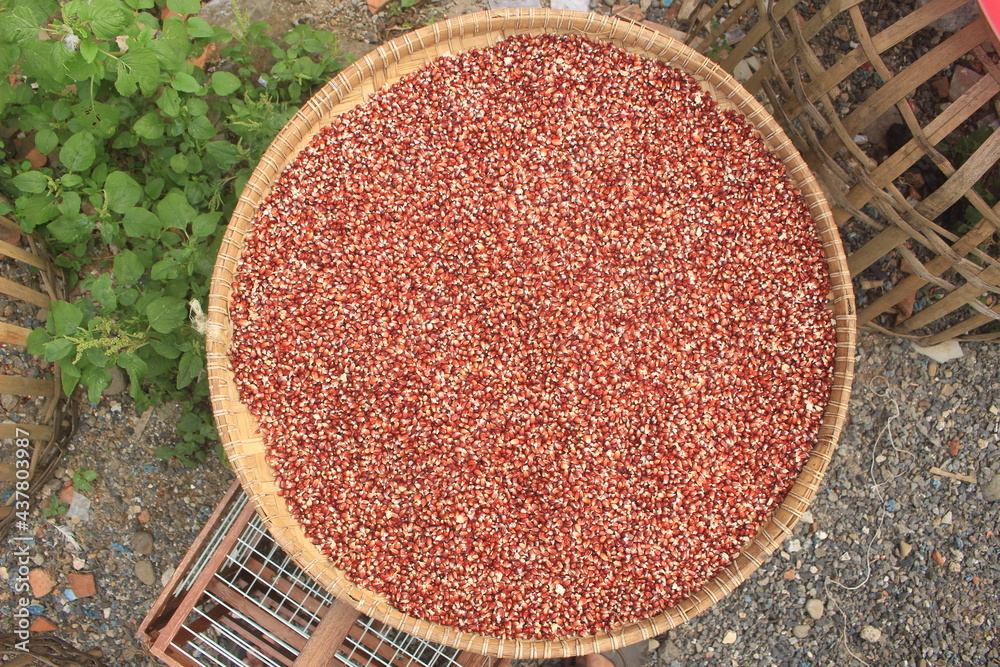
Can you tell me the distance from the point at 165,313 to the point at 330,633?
104 cm

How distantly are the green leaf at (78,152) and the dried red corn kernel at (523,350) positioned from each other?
523 mm

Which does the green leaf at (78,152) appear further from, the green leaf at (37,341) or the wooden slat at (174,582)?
the wooden slat at (174,582)

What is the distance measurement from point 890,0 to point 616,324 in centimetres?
164

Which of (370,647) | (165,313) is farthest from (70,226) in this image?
(370,647)

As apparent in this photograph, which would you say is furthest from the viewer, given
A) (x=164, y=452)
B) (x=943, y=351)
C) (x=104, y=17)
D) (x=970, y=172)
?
(x=943, y=351)

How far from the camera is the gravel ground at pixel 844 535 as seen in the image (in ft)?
7.73

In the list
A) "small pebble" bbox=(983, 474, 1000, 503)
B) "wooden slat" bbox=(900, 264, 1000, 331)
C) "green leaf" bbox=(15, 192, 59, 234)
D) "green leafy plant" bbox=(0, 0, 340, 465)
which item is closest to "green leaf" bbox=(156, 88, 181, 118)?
"green leafy plant" bbox=(0, 0, 340, 465)

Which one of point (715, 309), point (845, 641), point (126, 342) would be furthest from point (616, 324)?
point (845, 641)

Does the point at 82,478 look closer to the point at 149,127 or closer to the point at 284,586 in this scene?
the point at 284,586

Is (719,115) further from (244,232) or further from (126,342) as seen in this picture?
(126,342)

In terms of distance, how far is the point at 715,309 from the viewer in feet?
6.15

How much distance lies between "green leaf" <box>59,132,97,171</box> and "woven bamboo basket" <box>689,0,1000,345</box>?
6.50ft

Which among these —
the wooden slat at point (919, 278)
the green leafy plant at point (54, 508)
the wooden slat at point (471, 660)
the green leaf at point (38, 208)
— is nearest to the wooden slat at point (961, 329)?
the wooden slat at point (919, 278)

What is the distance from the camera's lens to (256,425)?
6.25 ft
